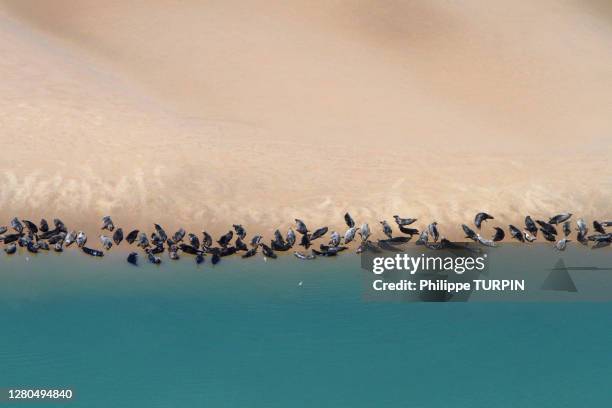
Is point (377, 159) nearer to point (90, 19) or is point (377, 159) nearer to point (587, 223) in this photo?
point (587, 223)

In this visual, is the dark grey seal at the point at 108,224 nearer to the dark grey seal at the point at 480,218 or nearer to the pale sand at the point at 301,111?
the pale sand at the point at 301,111

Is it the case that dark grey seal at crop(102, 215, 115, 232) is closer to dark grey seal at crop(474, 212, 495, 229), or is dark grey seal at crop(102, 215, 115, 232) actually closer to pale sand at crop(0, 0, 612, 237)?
pale sand at crop(0, 0, 612, 237)

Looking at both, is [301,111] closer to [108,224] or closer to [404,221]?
Result: [404,221]

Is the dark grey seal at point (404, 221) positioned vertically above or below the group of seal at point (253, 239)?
above

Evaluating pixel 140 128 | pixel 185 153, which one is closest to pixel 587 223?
pixel 185 153

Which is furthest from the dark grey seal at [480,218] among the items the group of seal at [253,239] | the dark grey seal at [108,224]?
the dark grey seal at [108,224]

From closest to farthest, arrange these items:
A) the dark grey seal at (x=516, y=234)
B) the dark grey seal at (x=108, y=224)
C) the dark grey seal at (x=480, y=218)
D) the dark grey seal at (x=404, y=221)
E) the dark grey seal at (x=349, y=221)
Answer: the dark grey seal at (x=108, y=224) → the dark grey seal at (x=404, y=221) → the dark grey seal at (x=516, y=234) → the dark grey seal at (x=349, y=221) → the dark grey seal at (x=480, y=218)

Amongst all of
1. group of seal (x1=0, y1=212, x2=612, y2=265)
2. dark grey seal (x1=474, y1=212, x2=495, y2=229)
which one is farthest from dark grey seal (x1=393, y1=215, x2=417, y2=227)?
dark grey seal (x1=474, y1=212, x2=495, y2=229)
